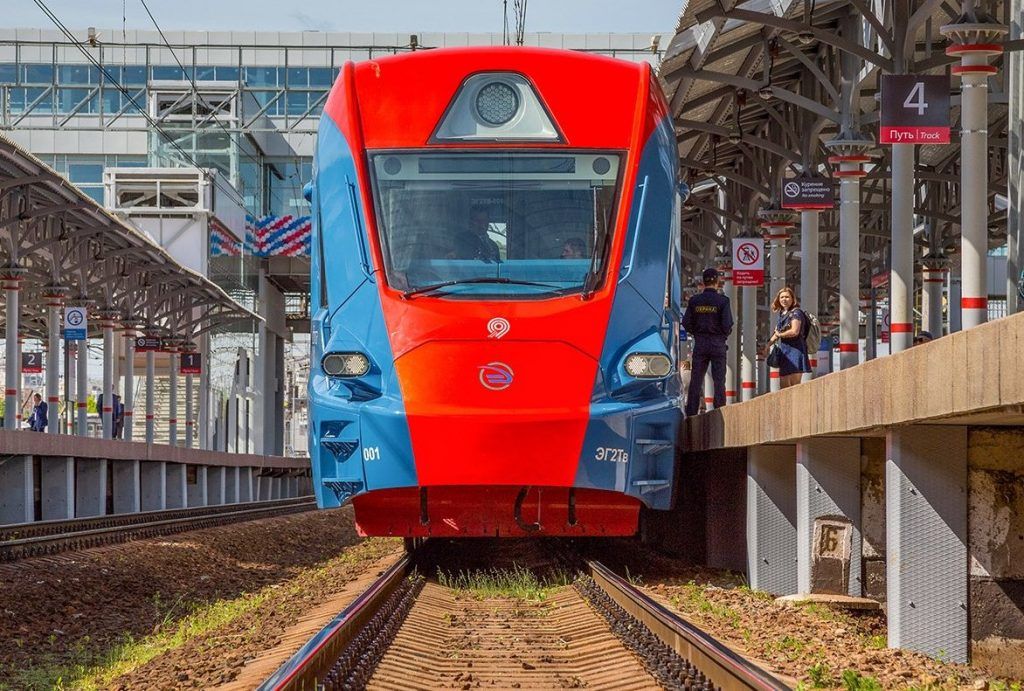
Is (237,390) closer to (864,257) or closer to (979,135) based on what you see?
(864,257)

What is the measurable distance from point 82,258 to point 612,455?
71.5 ft

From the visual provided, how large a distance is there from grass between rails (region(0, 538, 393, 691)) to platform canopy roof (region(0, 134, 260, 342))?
958 cm

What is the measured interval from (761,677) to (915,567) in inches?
124

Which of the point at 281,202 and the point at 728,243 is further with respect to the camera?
the point at 281,202

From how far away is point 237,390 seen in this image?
54750 millimetres

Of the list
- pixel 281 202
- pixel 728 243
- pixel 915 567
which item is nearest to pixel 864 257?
pixel 728 243

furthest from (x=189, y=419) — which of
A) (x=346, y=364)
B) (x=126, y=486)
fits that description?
(x=346, y=364)

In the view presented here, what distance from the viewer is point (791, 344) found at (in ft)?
55.9

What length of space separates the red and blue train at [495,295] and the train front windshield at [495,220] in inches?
0.6

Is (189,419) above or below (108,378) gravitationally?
below

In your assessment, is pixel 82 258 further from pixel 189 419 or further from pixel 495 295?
pixel 495 295

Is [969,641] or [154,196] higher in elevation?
[154,196]

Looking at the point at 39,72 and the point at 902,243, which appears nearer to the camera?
the point at 902,243

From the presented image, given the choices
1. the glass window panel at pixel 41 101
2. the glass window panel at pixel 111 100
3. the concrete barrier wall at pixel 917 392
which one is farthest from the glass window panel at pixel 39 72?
the concrete barrier wall at pixel 917 392
